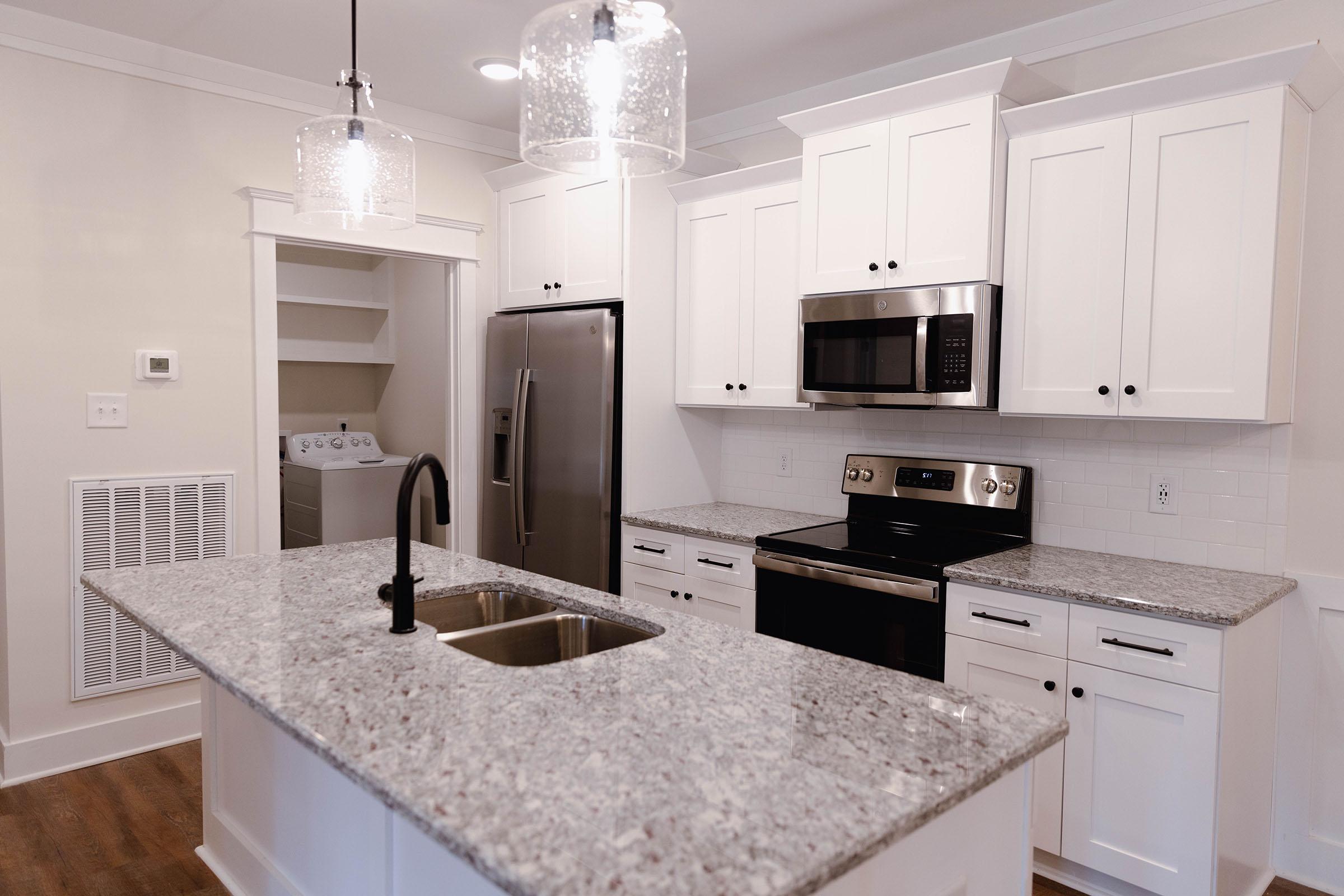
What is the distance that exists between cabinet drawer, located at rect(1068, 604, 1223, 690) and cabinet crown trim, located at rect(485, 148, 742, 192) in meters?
2.31

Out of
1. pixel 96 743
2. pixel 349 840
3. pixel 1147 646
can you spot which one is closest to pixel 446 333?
pixel 96 743

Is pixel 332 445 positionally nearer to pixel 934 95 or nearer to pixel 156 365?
pixel 156 365

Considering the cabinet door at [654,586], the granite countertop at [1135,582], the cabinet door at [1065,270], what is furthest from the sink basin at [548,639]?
the cabinet door at [1065,270]

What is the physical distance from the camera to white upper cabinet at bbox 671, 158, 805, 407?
3346mm

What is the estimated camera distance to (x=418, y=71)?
11.0 ft

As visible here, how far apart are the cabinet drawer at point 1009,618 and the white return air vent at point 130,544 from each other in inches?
109

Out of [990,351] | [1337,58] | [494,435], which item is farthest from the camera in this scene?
[494,435]

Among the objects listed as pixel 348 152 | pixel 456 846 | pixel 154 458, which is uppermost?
pixel 348 152

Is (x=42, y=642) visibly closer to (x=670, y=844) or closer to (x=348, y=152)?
(x=348, y=152)

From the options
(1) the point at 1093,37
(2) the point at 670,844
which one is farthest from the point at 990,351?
(2) the point at 670,844

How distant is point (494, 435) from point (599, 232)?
1.07 m

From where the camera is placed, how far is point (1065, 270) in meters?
2.55

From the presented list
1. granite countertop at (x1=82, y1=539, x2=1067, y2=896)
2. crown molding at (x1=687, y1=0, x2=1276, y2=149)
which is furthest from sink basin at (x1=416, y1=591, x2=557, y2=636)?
crown molding at (x1=687, y1=0, x2=1276, y2=149)

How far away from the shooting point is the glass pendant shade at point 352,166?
194cm
